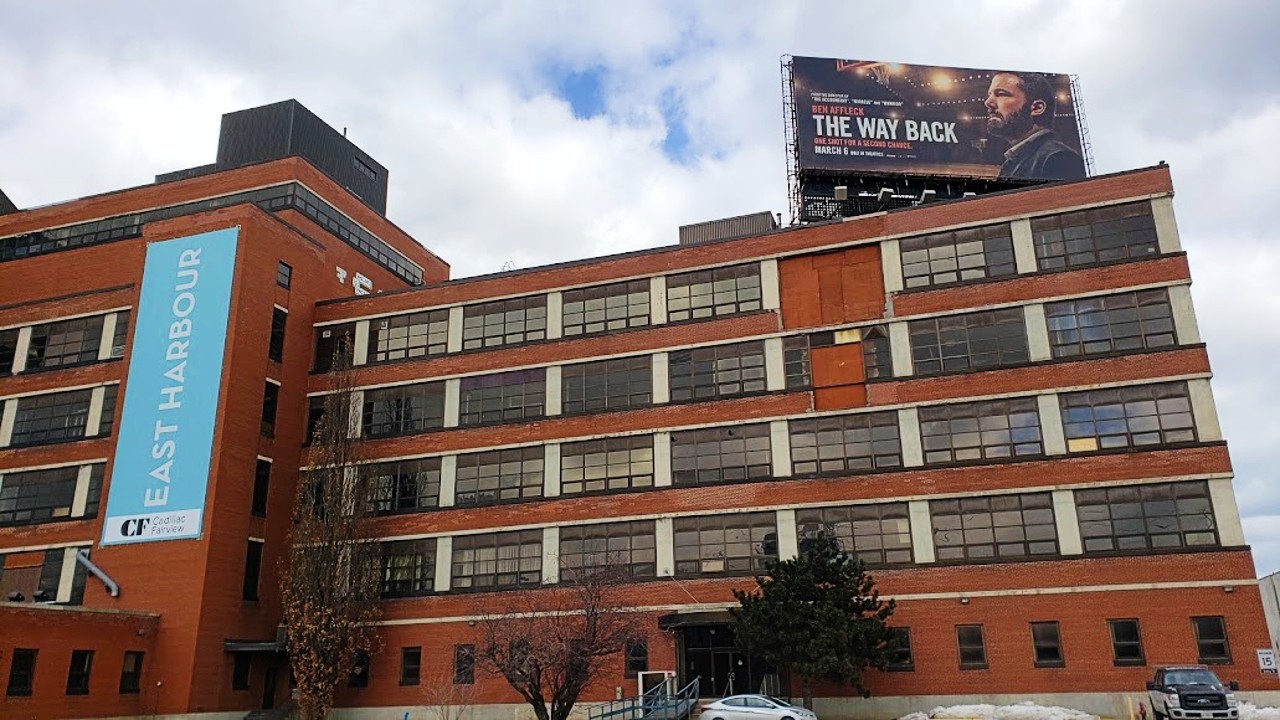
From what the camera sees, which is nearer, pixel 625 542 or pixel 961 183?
pixel 625 542

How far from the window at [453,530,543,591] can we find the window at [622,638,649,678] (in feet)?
17.1

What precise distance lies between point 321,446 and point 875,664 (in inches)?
1012

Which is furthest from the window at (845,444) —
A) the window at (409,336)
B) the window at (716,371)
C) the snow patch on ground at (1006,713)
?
the window at (409,336)

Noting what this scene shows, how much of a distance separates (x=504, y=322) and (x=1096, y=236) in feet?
85.9

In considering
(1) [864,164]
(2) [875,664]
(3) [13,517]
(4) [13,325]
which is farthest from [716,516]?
(4) [13,325]

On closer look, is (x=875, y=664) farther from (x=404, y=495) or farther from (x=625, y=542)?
(x=404, y=495)

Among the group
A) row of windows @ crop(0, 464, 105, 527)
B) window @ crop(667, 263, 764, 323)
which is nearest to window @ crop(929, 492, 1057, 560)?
window @ crop(667, 263, 764, 323)

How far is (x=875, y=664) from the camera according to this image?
110 feet

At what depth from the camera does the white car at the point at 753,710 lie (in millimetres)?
30562

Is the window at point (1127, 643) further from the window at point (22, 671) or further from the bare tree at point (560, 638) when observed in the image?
the window at point (22, 671)

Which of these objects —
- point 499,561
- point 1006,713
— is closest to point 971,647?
point 1006,713

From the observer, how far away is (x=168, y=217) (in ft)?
171

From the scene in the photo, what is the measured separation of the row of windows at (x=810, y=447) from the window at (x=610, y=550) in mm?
1737

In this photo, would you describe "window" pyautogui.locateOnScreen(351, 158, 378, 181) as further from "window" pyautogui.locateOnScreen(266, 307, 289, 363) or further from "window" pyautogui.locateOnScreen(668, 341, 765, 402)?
"window" pyautogui.locateOnScreen(668, 341, 765, 402)
